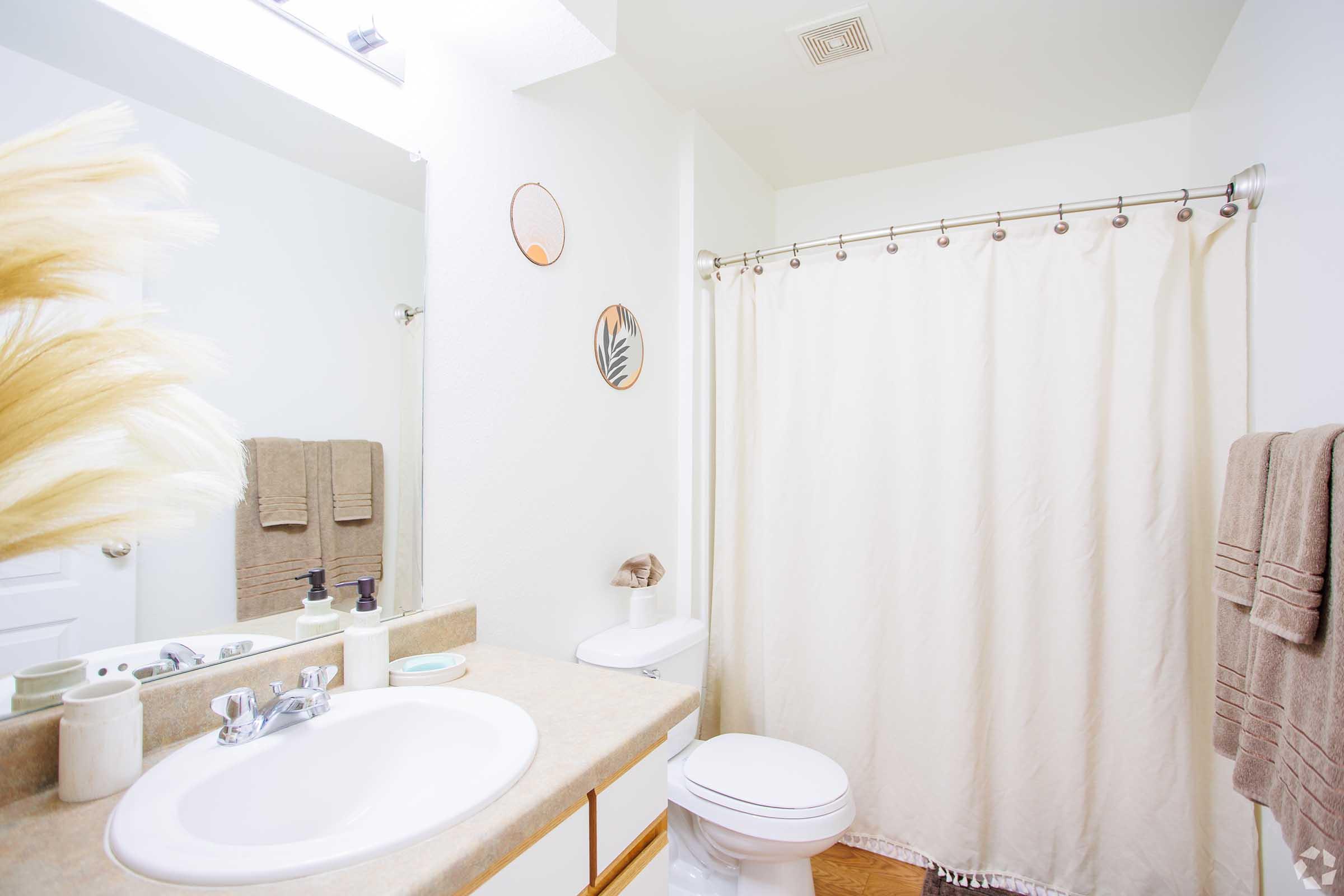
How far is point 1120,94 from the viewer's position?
196 cm

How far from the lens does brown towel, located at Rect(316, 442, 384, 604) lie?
1.03 m

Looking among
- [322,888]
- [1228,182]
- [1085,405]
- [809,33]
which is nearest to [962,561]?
[1085,405]

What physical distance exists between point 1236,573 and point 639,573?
1.34m

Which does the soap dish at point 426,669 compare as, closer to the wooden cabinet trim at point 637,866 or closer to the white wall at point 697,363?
the wooden cabinet trim at point 637,866

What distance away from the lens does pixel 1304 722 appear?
0.96 m

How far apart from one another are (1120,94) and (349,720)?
2649 mm

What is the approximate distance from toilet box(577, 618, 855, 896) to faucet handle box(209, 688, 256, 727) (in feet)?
2.91

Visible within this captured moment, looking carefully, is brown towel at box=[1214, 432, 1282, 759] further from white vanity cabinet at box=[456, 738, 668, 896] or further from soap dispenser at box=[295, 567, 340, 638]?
soap dispenser at box=[295, 567, 340, 638]

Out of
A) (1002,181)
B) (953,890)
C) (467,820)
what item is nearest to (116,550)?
(467,820)

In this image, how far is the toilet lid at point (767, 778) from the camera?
1.40m

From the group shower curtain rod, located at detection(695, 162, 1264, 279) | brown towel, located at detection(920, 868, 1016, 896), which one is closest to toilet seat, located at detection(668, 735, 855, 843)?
brown towel, located at detection(920, 868, 1016, 896)

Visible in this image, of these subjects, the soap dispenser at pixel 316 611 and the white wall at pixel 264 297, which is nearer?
the white wall at pixel 264 297

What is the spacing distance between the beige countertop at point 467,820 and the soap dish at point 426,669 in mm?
41

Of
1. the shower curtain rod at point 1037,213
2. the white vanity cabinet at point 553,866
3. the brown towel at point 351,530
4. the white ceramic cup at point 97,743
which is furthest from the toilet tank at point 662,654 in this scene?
the shower curtain rod at point 1037,213
